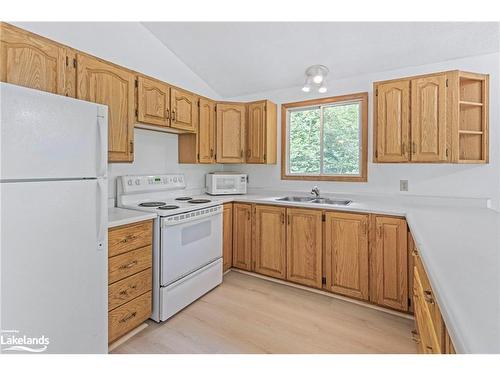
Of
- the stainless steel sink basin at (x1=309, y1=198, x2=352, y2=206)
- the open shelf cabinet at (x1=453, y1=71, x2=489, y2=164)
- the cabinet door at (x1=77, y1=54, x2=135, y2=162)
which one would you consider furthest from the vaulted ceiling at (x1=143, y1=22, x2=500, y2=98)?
the stainless steel sink basin at (x1=309, y1=198, x2=352, y2=206)

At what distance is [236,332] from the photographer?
1.90 meters

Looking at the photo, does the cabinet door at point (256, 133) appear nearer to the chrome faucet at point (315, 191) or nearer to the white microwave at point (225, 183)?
the white microwave at point (225, 183)

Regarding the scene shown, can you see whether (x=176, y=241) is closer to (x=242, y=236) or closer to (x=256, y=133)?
(x=242, y=236)

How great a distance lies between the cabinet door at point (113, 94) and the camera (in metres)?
1.78

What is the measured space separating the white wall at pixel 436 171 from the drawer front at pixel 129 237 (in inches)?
76.9

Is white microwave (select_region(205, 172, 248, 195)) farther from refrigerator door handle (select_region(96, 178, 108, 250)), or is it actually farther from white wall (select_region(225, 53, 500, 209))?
refrigerator door handle (select_region(96, 178, 108, 250))

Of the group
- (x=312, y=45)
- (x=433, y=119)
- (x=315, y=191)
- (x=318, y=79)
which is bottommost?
(x=315, y=191)

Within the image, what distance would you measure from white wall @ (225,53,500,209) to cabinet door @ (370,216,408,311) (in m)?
0.67

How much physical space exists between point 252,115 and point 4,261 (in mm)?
2727

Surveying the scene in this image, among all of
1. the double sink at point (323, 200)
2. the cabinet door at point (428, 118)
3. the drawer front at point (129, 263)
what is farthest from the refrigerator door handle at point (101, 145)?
the cabinet door at point (428, 118)

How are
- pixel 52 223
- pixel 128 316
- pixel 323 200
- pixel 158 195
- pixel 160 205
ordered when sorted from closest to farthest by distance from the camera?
pixel 52 223
pixel 128 316
pixel 160 205
pixel 158 195
pixel 323 200

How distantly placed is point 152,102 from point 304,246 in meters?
2.07

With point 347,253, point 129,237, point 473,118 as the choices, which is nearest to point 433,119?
point 473,118

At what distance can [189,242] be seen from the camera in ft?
7.48
